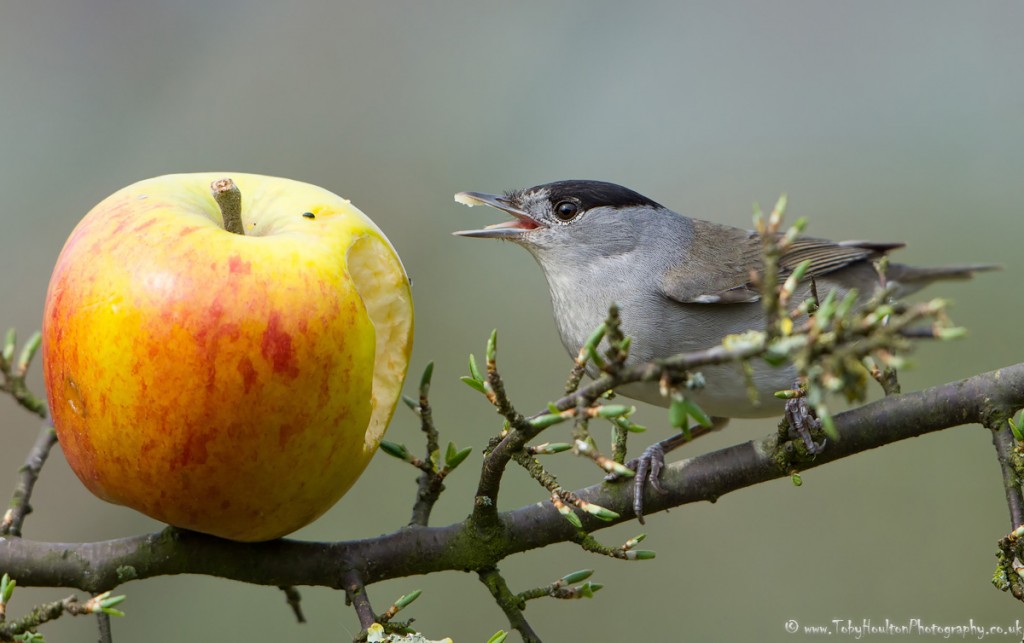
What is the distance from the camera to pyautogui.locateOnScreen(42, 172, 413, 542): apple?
2.11 meters

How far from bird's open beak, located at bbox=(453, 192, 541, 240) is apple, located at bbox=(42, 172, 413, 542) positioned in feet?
5.52

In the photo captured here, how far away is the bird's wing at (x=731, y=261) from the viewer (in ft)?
12.7

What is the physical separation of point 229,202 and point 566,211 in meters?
2.22

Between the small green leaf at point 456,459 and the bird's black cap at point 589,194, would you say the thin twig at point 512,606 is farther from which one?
the bird's black cap at point 589,194

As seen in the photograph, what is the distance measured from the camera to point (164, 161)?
19.2ft

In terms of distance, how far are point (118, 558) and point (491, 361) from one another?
1.31 metres

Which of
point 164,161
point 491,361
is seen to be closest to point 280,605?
point 164,161

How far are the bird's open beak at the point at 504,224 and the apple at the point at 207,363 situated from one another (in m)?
1.68

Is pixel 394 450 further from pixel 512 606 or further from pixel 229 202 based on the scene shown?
pixel 229 202

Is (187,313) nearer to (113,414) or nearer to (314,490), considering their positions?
(113,414)

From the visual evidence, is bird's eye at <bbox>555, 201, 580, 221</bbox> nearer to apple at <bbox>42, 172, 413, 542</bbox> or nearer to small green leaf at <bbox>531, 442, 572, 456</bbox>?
apple at <bbox>42, 172, 413, 542</bbox>

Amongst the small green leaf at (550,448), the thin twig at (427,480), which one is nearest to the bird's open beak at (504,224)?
the thin twig at (427,480)

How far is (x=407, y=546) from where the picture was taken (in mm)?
2578

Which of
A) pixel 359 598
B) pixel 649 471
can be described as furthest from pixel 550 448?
pixel 649 471
